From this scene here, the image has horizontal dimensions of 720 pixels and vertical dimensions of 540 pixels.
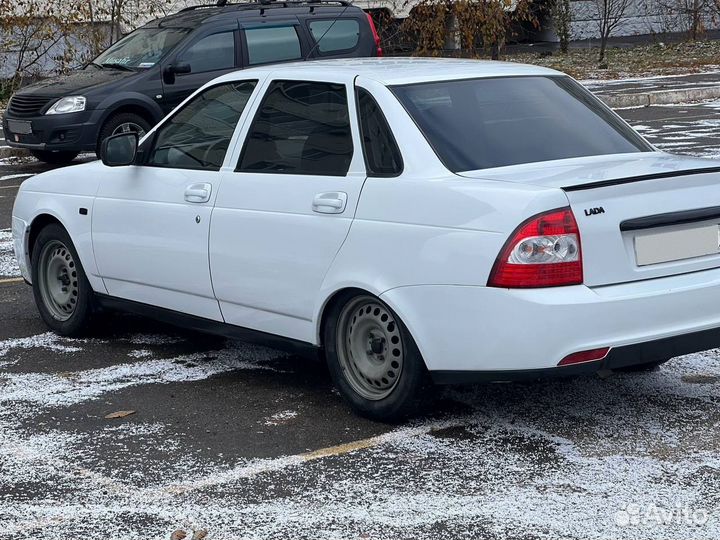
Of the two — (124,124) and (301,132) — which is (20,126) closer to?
(124,124)

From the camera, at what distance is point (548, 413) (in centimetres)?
568

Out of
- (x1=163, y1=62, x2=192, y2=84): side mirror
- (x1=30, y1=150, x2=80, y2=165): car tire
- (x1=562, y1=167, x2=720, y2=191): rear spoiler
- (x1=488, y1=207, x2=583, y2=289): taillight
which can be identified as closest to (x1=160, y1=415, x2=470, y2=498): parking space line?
(x1=488, y1=207, x2=583, y2=289): taillight

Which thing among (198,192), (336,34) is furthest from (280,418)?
(336,34)

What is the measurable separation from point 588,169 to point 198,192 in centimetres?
199

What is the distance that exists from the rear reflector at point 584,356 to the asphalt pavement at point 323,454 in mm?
388

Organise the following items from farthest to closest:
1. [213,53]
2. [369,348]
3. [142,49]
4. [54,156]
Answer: [54,156]
[142,49]
[213,53]
[369,348]

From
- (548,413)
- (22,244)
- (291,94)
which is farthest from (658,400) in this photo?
(22,244)

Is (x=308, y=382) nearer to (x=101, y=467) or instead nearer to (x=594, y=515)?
(x=101, y=467)

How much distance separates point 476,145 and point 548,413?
1226mm

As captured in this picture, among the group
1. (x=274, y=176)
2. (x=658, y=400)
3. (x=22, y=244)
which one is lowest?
(x=658, y=400)

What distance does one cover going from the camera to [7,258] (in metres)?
9.82

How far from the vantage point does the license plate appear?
15539 millimetres

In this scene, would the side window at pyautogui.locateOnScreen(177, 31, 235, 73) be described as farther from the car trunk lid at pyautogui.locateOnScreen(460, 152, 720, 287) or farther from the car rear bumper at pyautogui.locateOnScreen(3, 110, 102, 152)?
the car trunk lid at pyautogui.locateOnScreen(460, 152, 720, 287)

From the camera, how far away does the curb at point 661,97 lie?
69.3 feet
